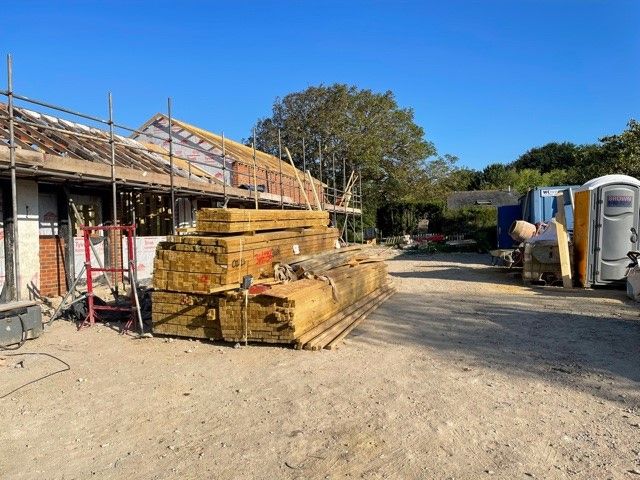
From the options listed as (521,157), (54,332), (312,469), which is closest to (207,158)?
(54,332)

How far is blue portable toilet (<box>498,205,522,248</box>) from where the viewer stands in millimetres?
19484

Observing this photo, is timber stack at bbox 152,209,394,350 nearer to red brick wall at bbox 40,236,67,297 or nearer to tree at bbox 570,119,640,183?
red brick wall at bbox 40,236,67,297

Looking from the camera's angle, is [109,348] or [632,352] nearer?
[632,352]

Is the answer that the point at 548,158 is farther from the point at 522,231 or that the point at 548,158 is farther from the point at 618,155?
the point at 522,231

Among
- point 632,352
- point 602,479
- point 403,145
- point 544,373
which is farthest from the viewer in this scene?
point 403,145

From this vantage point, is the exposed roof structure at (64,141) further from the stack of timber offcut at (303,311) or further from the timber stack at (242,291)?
the stack of timber offcut at (303,311)

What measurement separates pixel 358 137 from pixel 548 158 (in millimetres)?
50400

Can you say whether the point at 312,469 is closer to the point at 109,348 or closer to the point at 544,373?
the point at 544,373

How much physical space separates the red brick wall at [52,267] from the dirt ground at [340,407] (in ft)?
9.70

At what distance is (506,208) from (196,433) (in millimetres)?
18145

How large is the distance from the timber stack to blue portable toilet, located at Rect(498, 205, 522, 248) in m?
12.6

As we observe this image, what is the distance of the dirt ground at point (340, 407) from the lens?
3490 mm

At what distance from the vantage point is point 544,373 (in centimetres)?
544

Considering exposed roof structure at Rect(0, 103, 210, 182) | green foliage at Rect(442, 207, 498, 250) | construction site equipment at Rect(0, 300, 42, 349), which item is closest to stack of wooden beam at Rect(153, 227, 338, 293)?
construction site equipment at Rect(0, 300, 42, 349)
